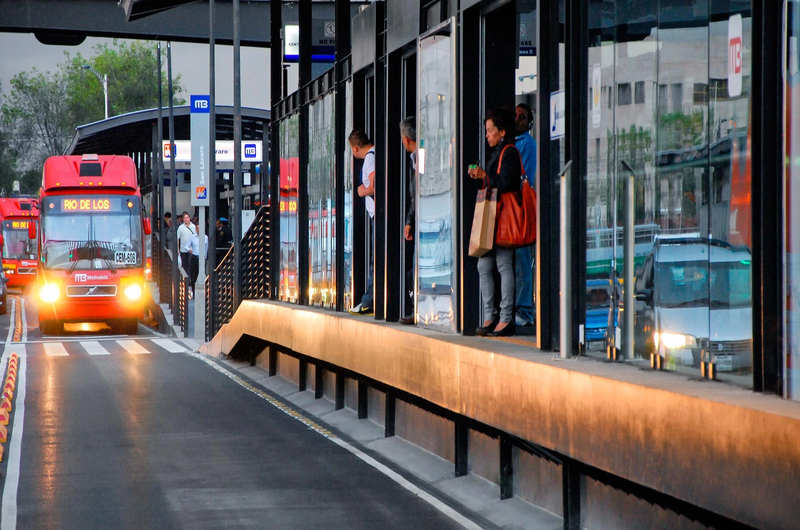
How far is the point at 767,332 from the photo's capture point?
562 cm

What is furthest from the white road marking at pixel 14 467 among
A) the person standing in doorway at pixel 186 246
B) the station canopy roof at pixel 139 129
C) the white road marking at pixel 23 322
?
the station canopy roof at pixel 139 129

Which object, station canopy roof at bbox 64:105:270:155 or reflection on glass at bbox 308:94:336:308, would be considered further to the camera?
station canopy roof at bbox 64:105:270:155

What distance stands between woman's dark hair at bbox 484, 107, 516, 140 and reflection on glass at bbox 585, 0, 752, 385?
4.88 ft

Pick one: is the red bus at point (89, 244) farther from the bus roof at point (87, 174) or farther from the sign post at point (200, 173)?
the sign post at point (200, 173)

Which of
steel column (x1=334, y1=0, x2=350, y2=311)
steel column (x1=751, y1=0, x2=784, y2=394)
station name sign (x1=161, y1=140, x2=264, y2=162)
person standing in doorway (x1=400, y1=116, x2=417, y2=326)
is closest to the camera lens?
steel column (x1=751, y1=0, x2=784, y2=394)

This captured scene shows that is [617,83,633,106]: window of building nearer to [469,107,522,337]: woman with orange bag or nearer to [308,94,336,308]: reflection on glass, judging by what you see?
[469,107,522,337]: woman with orange bag

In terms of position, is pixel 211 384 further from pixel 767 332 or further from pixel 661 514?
pixel 767 332

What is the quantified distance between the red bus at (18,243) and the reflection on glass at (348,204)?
38.8 meters

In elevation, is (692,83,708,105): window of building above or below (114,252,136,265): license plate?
above

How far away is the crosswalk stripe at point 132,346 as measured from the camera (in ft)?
77.0

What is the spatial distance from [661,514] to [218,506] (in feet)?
11.6

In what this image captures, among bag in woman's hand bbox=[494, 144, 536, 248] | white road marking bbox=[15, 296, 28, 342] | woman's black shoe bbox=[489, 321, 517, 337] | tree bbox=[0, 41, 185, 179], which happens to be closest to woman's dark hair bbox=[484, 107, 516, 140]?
bag in woman's hand bbox=[494, 144, 536, 248]

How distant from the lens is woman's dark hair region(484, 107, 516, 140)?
370 inches

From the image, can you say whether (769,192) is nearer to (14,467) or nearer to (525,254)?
(525,254)
